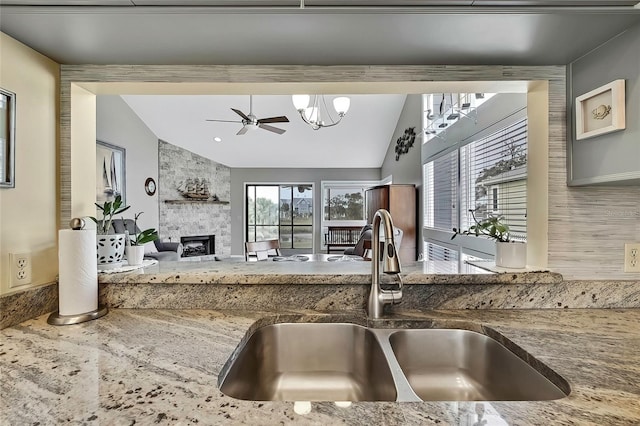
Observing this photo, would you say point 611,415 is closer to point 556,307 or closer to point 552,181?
point 556,307

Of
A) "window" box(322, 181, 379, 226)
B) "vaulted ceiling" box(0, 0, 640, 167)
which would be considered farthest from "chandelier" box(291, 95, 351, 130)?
"window" box(322, 181, 379, 226)

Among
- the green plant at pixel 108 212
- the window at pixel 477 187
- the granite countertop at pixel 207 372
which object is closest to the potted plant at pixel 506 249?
the granite countertop at pixel 207 372

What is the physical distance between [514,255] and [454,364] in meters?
0.50

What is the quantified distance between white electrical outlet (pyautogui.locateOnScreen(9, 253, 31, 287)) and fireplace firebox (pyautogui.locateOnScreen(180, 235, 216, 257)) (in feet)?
22.2

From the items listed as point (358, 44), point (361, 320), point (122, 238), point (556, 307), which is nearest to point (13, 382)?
point (122, 238)

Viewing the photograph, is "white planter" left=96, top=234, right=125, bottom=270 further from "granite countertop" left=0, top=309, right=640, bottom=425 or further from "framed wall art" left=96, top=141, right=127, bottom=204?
"framed wall art" left=96, top=141, right=127, bottom=204

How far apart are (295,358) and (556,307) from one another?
3.24ft

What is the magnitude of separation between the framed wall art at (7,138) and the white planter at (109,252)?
33cm

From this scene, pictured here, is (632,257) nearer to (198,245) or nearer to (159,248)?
(159,248)

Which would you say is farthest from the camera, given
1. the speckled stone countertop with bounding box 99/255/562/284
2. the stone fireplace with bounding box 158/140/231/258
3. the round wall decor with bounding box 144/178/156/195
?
the stone fireplace with bounding box 158/140/231/258

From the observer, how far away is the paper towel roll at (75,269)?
1.07 meters

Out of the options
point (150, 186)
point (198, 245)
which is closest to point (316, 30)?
point (150, 186)

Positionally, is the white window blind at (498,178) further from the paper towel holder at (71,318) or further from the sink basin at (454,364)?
the paper towel holder at (71,318)

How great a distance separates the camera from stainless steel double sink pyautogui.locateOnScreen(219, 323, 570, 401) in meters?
1.00
